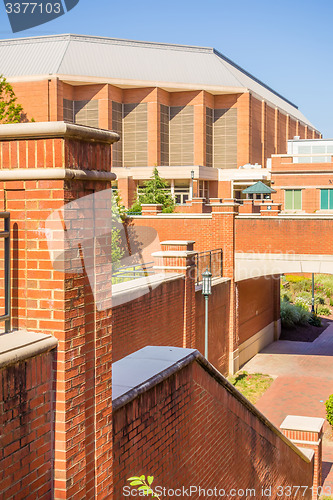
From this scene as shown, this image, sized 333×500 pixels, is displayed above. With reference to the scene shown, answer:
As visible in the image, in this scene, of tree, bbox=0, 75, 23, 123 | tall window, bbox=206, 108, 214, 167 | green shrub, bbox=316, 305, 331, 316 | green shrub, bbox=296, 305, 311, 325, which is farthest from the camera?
tall window, bbox=206, 108, 214, 167

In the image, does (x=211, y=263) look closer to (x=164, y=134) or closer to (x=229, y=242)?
(x=229, y=242)

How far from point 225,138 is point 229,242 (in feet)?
110

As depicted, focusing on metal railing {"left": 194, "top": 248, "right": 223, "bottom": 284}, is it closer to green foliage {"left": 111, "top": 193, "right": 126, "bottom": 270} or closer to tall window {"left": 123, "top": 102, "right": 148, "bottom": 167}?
green foliage {"left": 111, "top": 193, "right": 126, "bottom": 270}

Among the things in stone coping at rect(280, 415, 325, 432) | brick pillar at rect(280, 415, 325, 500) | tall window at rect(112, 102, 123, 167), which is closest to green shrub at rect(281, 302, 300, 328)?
brick pillar at rect(280, 415, 325, 500)

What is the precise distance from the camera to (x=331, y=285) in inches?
1532

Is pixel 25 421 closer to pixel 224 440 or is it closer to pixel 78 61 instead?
pixel 224 440

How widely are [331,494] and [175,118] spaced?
4486cm

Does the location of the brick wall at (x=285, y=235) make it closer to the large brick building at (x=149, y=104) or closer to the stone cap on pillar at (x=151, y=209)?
the stone cap on pillar at (x=151, y=209)

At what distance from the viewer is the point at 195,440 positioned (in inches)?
245

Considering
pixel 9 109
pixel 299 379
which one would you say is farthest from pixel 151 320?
pixel 9 109

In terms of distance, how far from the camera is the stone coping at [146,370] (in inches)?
190

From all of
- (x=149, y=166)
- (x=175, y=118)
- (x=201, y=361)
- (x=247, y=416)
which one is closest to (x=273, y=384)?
(x=247, y=416)

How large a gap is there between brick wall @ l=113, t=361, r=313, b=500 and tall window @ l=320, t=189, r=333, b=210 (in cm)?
2865

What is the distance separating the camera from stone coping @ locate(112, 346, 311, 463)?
4836mm
